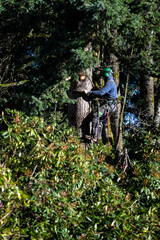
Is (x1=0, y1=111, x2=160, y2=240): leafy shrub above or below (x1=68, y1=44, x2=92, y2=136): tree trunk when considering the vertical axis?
below


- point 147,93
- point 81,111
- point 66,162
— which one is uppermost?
point 147,93

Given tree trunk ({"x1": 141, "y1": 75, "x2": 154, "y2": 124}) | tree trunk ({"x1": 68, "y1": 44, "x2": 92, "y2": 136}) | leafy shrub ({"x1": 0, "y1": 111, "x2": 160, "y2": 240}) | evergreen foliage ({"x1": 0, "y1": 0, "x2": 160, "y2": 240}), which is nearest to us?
leafy shrub ({"x1": 0, "y1": 111, "x2": 160, "y2": 240})

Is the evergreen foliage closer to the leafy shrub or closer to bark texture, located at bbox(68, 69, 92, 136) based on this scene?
the leafy shrub

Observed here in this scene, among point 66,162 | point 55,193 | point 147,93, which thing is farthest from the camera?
point 147,93

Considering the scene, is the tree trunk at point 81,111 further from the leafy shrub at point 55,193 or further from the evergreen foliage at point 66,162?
the leafy shrub at point 55,193

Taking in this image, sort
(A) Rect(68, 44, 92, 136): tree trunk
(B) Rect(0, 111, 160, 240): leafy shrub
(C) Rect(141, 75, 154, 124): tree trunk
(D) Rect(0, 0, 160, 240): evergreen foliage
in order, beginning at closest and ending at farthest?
(B) Rect(0, 111, 160, 240): leafy shrub → (D) Rect(0, 0, 160, 240): evergreen foliage → (A) Rect(68, 44, 92, 136): tree trunk → (C) Rect(141, 75, 154, 124): tree trunk

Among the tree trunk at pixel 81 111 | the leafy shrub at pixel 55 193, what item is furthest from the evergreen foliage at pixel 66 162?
the tree trunk at pixel 81 111

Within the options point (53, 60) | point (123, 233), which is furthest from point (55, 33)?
point (123, 233)

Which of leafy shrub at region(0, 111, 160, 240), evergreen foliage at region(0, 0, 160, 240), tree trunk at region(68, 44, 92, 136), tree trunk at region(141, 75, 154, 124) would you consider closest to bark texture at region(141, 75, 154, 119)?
tree trunk at region(141, 75, 154, 124)

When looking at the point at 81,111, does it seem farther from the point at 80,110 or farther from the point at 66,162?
the point at 66,162

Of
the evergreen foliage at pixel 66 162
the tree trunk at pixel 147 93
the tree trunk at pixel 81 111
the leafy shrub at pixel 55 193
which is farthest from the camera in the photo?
the tree trunk at pixel 147 93

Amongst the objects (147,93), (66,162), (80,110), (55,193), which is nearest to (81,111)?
(80,110)

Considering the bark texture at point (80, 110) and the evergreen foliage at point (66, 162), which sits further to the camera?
the bark texture at point (80, 110)

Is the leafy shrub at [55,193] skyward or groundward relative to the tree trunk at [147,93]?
groundward
